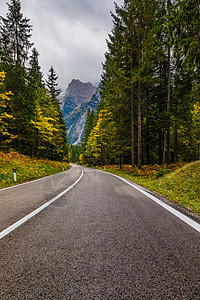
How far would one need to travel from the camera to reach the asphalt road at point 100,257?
128 cm

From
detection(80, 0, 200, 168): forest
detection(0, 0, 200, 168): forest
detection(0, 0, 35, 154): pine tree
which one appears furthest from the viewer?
detection(0, 0, 35, 154): pine tree

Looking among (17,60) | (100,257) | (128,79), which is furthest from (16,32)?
(100,257)

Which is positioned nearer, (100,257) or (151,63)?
(100,257)

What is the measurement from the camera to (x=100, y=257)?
1763 mm

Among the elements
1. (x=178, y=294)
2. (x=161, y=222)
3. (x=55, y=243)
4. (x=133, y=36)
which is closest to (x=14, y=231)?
(x=55, y=243)

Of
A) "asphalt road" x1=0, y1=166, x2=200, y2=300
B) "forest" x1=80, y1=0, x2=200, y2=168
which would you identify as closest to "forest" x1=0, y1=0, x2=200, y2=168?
"forest" x1=80, y1=0, x2=200, y2=168

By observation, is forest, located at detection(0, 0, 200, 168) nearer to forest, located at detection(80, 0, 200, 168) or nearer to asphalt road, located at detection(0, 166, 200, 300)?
forest, located at detection(80, 0, 200, 168)

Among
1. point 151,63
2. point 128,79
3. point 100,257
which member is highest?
point 151,63

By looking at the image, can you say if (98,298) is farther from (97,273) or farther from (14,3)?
(14,3)

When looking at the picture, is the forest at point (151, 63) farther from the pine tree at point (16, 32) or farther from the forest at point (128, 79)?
the pine tree at point (16, 32)

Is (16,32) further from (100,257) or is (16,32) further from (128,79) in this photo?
(100,257)

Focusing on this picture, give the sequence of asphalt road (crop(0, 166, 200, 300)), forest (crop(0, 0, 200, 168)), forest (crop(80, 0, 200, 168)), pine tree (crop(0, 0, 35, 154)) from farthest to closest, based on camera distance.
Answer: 1. pine tree (crop(0, 0, 35, 154))
2. forest (crop(0, 0, 200, 168))
3. forest (crop(80, 0, 200, 168))
4. asphalt road (crop(0, 166, 200, 300))

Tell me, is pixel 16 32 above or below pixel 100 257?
above

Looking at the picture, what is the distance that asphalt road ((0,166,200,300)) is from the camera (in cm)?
128
